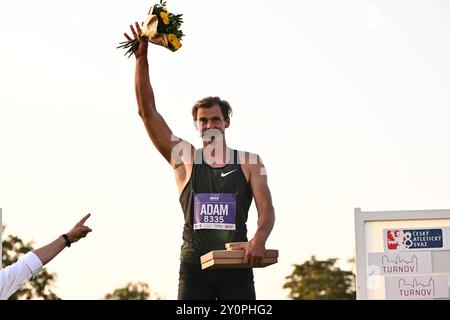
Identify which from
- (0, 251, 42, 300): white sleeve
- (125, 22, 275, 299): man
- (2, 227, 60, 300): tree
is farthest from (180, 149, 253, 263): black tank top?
(2, 227, 60, 300): tree

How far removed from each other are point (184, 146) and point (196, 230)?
63 centimetres

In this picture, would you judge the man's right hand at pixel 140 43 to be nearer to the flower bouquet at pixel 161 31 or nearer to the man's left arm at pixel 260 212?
the flower bouquet at pixel 161 31

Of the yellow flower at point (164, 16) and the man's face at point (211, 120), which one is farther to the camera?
the yellow flower at point (164, 16)

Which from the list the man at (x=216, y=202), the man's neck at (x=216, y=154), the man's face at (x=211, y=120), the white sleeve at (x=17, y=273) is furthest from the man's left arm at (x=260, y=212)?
the white sleeve at (x=17, y=273)

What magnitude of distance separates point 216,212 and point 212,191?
0.17 meters

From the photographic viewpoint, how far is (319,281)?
244 feet

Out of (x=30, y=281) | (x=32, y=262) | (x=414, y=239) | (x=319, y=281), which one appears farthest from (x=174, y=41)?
(x=319, y=281)

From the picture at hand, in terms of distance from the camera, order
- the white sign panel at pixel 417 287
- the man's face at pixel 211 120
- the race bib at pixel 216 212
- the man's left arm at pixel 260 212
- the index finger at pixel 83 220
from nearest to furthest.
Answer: the index finger at pixel 83 220
the man's left arm at pixel 260 212
the race bib at pixel 216 212
the man's face at pixel 211 120
the white sign panel at pixel 417 287

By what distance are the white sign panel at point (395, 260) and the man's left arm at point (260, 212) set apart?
4236mm

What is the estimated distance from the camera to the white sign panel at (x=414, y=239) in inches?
406

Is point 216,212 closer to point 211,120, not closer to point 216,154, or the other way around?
point 216,154

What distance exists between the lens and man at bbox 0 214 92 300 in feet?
16.3

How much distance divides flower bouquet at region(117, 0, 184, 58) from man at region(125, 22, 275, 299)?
21 centimetres
